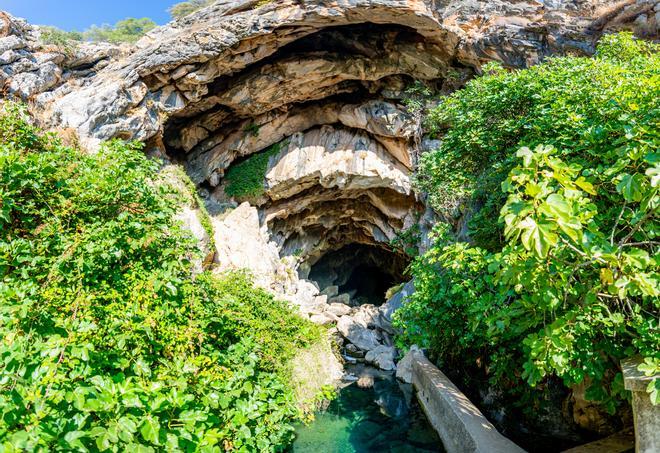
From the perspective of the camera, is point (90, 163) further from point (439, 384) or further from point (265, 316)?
point (439, 384)

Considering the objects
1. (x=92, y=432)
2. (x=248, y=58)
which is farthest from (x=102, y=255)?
(x=248, y=58)

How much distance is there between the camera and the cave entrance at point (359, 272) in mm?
22909

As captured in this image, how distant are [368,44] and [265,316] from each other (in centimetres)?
1272

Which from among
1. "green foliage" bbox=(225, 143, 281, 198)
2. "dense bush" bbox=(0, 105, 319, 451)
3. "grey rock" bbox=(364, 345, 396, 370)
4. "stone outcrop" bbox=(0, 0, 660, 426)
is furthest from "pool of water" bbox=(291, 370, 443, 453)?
"green foliage" bbox=(225, 143, 281, 198)

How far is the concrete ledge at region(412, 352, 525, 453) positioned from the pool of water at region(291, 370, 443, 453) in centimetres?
35

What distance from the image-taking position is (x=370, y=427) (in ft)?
23.9

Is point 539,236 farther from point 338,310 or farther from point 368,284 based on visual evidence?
point 368,284

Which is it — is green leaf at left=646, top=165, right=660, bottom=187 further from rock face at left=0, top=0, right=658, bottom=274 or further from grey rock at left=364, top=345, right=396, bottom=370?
rock face at left=0, top=0, right=658, bottom=274

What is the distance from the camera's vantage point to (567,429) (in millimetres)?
5055

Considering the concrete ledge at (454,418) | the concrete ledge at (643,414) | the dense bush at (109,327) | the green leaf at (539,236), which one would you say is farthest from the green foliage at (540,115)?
the dense bush at (109,327)

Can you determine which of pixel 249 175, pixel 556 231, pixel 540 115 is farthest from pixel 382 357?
pixel 556 231

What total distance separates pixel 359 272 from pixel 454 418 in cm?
2091

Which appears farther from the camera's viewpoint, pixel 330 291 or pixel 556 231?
pixel 330 291

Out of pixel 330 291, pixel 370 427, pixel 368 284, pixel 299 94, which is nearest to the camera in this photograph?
pixel 370 427
